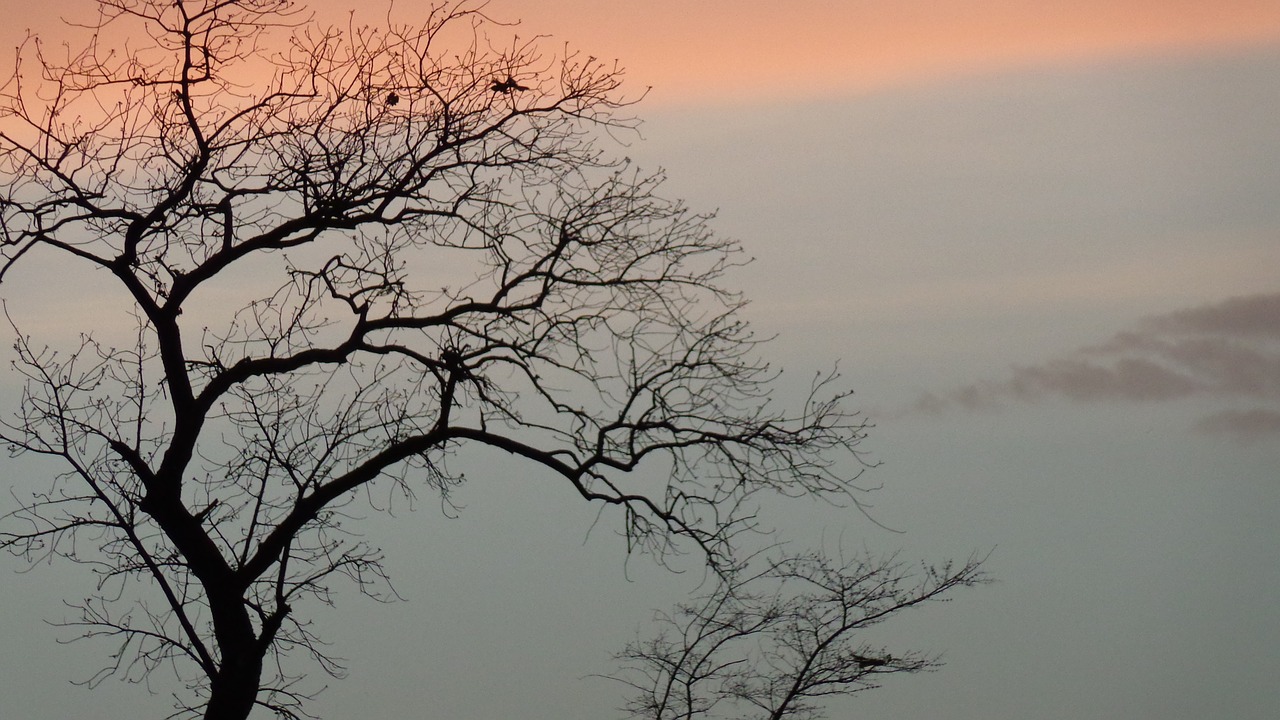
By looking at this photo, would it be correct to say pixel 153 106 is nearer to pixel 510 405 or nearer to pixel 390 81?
pixel 390 81

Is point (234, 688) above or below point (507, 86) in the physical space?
below

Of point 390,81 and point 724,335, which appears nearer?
point 724,335

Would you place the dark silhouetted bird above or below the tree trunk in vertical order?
above

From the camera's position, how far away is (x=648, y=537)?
9.14 meters

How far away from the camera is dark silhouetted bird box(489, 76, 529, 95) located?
30.8 feet

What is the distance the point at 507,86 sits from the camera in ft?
30.8

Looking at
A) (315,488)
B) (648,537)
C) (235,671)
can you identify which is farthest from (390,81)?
(235,671)

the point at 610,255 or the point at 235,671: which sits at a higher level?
the point at 610,255

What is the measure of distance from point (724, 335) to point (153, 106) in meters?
4.79

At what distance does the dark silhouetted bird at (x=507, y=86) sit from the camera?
939 centimetres

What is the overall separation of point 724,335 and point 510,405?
1753 millimetres

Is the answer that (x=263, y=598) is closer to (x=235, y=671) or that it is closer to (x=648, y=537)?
(x=235, y=671)

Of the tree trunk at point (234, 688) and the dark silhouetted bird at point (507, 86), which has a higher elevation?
the dark silhouetted bird at point (507, 86)

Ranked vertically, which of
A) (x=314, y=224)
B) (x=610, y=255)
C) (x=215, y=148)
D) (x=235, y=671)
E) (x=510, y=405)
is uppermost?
(x=215, y=148)
